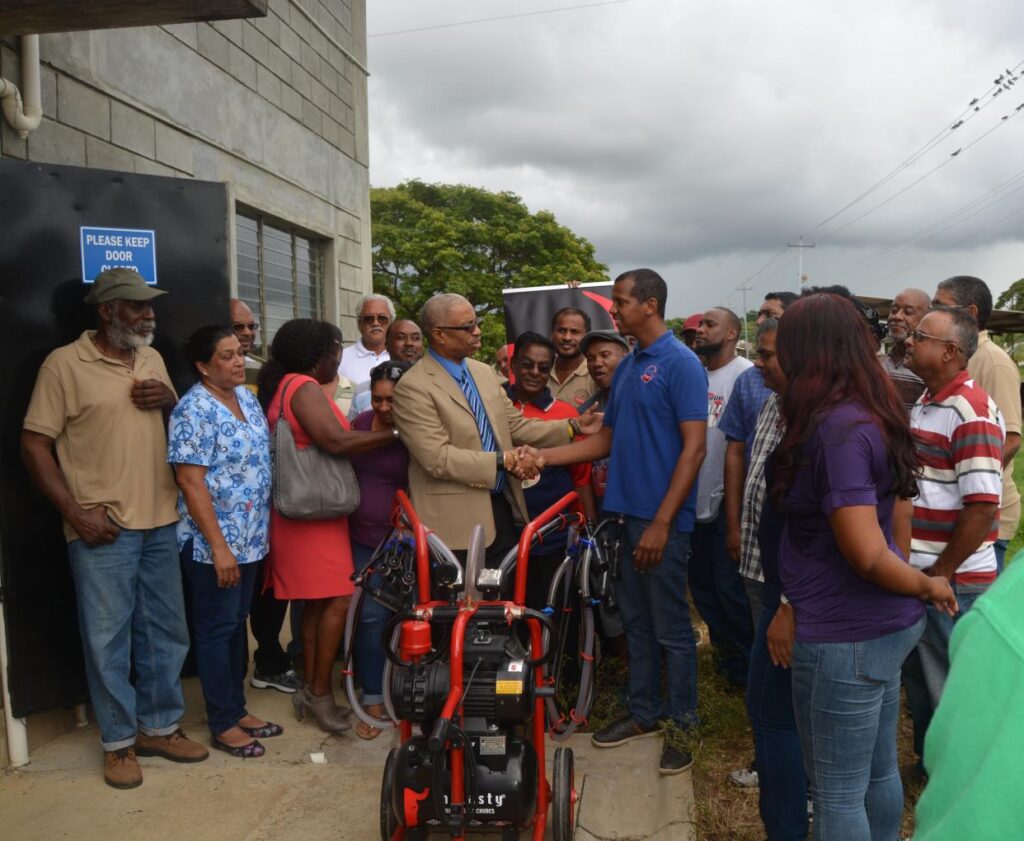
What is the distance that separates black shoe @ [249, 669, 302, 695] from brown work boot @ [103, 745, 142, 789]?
42.9 inches

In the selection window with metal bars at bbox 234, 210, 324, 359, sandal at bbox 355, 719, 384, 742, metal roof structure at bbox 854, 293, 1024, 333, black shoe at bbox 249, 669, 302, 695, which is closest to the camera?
sandal at bbox 355, 719, 384, 742

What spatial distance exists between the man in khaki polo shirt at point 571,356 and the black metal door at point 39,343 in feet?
7.70

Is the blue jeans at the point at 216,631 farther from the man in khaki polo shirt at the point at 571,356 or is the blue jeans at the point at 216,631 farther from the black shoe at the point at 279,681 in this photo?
the man in khaki polo shirt at the point at 571,356

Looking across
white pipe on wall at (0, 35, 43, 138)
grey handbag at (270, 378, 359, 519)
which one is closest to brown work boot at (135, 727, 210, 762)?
grey handbag at (270, 378, 359, 519)

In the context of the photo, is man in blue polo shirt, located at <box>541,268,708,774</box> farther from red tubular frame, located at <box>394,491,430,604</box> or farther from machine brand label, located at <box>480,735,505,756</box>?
machine brand label, located at <box>480,735,505,756</box>

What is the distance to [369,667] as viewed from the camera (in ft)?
14.9

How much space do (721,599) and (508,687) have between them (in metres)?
2.14

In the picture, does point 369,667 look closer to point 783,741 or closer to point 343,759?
point 343,759

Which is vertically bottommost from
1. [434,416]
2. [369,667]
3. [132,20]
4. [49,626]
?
[369,667]

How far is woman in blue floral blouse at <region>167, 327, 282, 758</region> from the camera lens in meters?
3.97

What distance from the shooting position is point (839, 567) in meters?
2.39

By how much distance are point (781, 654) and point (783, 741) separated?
42 centimetres

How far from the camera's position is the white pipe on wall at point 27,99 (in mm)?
4168

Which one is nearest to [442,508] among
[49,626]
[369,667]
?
[369,667]
